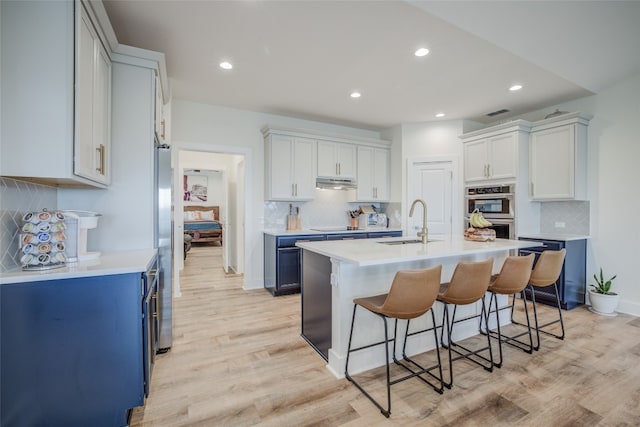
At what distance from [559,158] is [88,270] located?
500 centimetres

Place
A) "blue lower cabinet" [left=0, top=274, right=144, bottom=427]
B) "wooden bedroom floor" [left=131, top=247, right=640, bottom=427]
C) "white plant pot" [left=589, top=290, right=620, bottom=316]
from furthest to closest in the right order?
"white plant pot" [left=589, top=290, right=620, bottom=316]
"wooden bedroom floor" [left=131, top=247, right=640, bottom=427]
"blue lower cabinet" [left=0, top=274, right=144, bottom=427]

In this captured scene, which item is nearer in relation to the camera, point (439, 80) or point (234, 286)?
point (439, 80)

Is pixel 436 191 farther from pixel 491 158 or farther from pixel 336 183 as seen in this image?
pixel 336 183

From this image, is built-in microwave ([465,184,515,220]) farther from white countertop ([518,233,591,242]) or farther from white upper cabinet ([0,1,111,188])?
white upper cabinet ([0,1,111,188])

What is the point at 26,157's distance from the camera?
1.53 meters

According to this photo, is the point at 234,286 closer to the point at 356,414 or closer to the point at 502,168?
the point at 356,414

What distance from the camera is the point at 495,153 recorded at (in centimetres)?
435

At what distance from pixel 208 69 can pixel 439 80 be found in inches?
101

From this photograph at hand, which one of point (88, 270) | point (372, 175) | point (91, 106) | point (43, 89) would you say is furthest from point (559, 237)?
point (43, 89)

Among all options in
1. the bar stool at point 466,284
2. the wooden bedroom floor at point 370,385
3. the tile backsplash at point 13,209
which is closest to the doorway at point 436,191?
the wooden bedroom floor at point 370,385

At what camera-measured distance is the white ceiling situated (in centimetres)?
227

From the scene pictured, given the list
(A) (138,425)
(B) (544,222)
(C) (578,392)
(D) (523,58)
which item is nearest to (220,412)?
(A) (138,425)

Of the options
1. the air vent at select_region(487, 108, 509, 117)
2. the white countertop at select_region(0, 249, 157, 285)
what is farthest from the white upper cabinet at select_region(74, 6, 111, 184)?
the air vent at select_region(487, 108, 509, 117)

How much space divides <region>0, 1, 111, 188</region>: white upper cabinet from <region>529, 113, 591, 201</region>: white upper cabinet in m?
4.93
